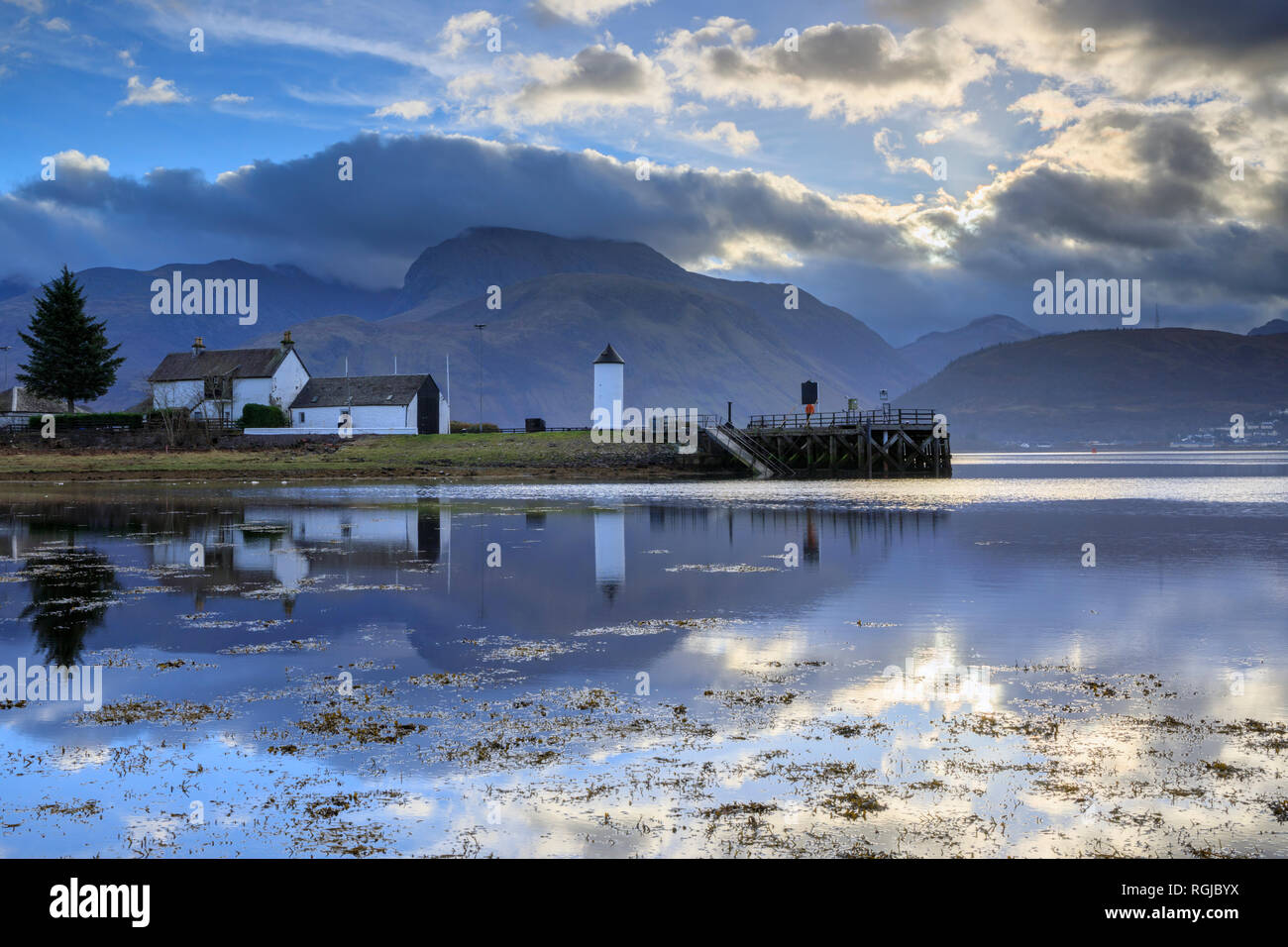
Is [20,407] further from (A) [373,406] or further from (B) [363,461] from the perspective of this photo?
(B) [363,461]

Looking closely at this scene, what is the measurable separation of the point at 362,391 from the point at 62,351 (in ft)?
106

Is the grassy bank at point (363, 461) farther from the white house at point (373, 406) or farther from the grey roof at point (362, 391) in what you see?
the grey roof at point (362, 391)

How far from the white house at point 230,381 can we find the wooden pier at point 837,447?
49350 mm

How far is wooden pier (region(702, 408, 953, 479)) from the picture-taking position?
9262 centimetres

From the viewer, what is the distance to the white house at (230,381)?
372 ft

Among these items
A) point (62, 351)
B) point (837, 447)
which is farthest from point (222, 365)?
point (837, 447)

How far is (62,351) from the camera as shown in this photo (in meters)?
110

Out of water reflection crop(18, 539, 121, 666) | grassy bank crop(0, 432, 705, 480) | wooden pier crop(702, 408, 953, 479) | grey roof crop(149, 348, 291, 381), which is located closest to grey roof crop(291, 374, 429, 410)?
grey roof crop(149, 348, 291, 381)

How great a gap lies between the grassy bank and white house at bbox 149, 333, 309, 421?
58.1 feet

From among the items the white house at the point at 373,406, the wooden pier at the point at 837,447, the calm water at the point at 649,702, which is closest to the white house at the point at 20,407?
the white house at the point at 373,406
